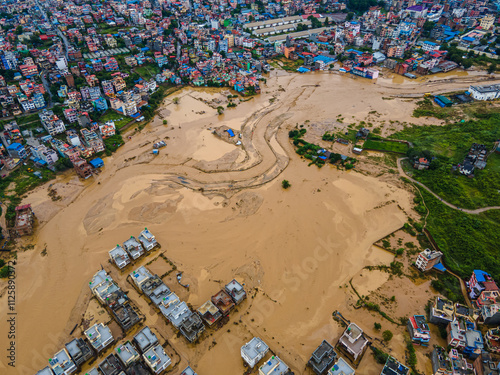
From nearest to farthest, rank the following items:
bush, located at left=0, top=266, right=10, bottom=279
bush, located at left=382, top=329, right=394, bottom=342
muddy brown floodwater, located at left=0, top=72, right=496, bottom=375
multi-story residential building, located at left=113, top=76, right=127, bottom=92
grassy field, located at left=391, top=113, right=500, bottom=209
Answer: bush, located at left=382, top=329, right=394, bottom=342 < muddy brown floodwater, located at left=0, top=72, right=496, bottom=375 < bush, located at left=0, top=266, right=10, bottom=279 < grassy field, located at left=391, top=113, right=500, bottom=209 < multi-story residential building, located at left=113, top=76, right=127, bottom=92

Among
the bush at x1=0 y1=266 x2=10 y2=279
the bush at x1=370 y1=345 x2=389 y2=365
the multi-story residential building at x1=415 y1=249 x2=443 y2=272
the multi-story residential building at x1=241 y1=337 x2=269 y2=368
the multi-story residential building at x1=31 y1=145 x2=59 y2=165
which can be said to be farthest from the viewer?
the multi-story residential building at x1=31 y1=145 x2=59 y2=165

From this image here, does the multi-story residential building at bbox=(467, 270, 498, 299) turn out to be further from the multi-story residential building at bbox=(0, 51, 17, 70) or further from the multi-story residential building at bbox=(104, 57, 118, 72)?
the multi-story residential building at bbox=(0, 51, 17, 70)

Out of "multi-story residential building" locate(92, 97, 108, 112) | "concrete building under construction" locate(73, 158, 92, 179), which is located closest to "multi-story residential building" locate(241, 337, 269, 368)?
"concrete building under construction" locate(73, 158, 92, 179)

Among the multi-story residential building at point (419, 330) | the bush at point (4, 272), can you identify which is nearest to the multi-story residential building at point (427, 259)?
the multi-story residential building at point (419, 330)

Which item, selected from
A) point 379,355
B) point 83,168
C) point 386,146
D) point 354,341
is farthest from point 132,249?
point 386,146

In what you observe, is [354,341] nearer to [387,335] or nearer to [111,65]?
[387,335]

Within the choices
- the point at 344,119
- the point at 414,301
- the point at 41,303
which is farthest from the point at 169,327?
the point at 344,119
